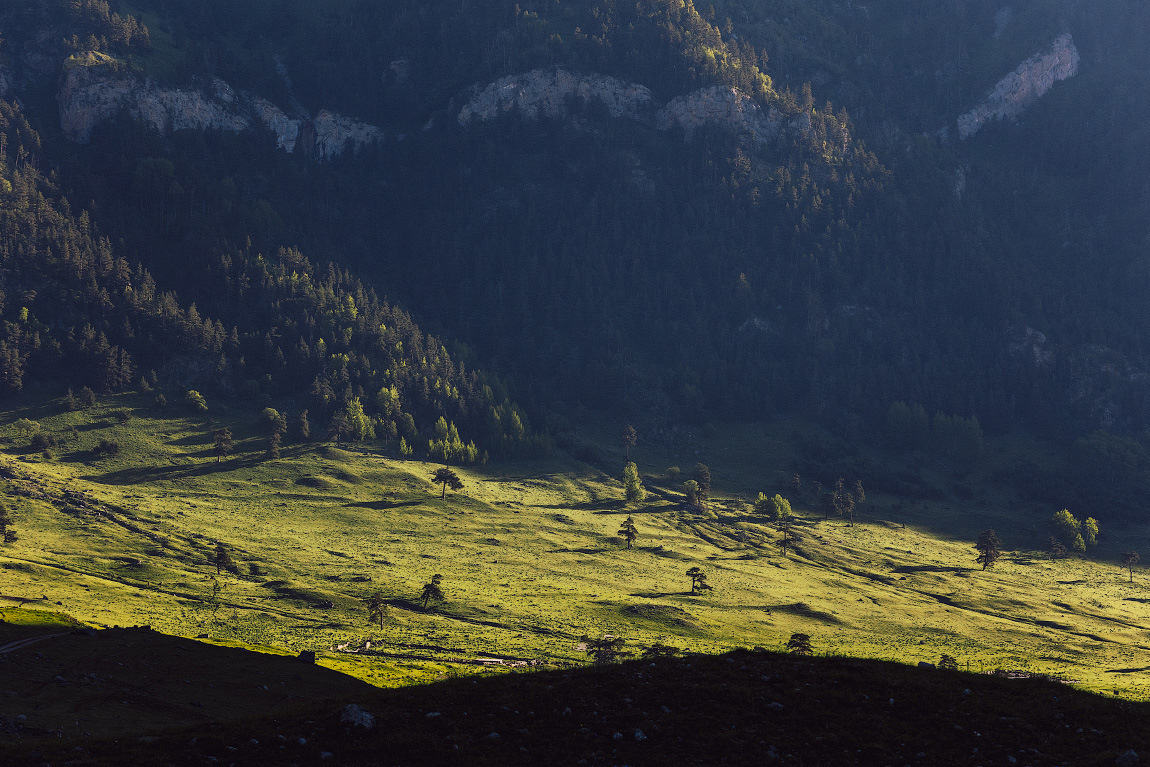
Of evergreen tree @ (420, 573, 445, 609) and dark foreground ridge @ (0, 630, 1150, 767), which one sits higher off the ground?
dark foreground ridge @ (0, 630, 1150, 767)

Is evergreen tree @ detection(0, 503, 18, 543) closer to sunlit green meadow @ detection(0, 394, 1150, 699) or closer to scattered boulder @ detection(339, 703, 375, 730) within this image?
sunlit green meadow @ detection(0, 394, 1150, 699)

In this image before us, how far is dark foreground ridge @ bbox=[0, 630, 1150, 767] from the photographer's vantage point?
31.7 metres

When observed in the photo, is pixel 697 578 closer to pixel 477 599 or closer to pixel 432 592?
pixel 477 599

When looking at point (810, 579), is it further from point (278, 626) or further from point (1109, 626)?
point (278, 626)

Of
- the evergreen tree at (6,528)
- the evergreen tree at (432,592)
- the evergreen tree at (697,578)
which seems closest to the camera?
the evergreen tree at (432,592)

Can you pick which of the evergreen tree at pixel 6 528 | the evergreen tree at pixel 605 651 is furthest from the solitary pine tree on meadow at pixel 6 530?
the evergreen tree at pixel 605 651

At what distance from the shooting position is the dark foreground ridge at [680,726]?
31.7 m

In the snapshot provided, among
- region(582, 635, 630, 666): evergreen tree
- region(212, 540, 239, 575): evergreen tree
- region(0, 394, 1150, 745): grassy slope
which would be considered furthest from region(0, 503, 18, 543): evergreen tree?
region(582, 635, 630, 666): evergreen tree

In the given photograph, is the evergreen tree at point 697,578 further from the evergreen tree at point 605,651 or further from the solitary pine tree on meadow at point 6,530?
the solitary pine tree on meadow at point 6,530

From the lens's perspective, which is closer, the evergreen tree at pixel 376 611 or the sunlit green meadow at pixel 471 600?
the sunlit green meadow at pixel 471 600

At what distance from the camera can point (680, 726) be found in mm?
34562

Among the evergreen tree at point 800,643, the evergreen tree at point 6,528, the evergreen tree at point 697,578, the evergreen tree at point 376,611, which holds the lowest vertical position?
the evergreen tree at point 6,528

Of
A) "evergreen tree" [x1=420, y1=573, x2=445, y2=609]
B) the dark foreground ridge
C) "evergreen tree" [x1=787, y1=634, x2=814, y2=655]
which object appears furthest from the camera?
"evergreen tree" [x1=420, y1=573, x2=445, y2=609]

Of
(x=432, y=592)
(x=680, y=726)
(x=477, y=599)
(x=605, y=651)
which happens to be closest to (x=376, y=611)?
(x=432, y=592)
